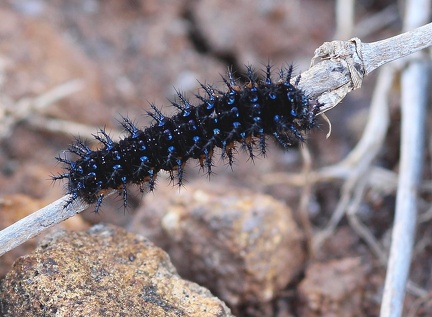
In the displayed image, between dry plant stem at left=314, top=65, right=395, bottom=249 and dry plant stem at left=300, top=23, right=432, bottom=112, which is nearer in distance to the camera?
dry plant stem at left=300, top=23, right=432, bottom=112

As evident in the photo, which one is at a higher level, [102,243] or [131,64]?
[131,64]

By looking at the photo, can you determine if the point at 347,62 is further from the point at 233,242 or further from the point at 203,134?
the point at 233,242

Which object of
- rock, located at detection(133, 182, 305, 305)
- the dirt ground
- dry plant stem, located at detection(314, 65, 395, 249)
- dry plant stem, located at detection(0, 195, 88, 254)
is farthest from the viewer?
dry plant stem, located at detection(314, 65, 395, 249)

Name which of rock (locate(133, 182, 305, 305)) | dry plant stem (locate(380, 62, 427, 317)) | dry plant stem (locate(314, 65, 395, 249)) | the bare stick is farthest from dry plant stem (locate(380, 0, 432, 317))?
rock (locate(133, 182, 305, 305))

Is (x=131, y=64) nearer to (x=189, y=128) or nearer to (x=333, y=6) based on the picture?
(x=333, y=6)

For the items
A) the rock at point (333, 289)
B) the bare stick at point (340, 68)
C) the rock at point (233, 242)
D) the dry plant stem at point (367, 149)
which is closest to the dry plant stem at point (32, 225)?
the bare stick at point (340, 68)

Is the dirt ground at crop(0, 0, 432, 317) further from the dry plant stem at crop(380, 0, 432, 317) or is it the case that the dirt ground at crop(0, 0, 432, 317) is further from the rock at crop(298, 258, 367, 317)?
the dry plant stem at crop(380, 0, 432, 317)

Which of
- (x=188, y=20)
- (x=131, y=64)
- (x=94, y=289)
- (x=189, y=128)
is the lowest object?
(x=94, y=289)

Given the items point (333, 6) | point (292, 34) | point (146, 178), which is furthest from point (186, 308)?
point (333, 6)
